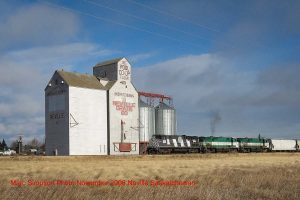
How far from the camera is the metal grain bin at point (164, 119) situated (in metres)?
93.8

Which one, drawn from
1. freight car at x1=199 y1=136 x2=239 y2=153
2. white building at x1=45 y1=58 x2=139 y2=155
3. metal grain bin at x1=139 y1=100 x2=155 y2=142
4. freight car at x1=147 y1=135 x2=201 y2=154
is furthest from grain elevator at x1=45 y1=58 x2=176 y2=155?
freight car at x1=199 y1=136 x2=239 y2=153

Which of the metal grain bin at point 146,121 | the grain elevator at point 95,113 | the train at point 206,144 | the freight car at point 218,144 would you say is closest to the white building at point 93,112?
the grain elevator at point 95,113

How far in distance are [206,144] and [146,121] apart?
1392cm

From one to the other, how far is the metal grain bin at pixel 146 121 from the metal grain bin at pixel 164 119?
192 cm

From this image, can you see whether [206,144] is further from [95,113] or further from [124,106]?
[95,113]

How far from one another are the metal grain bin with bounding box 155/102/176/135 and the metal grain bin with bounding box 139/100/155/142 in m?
1.92

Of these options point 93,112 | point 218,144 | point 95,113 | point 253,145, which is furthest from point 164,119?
point 93,112

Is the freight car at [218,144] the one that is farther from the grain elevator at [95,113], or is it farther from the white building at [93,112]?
the white building at [93,112]

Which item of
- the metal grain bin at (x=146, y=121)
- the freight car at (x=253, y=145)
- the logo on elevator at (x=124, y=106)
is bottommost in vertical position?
the freight car at (x=253, y=145)

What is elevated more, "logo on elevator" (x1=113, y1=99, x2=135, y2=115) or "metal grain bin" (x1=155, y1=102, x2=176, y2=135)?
"logo on elevator" (x1=113, y1=99, x2=135, y2=115)

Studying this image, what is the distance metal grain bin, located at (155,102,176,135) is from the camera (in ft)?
308

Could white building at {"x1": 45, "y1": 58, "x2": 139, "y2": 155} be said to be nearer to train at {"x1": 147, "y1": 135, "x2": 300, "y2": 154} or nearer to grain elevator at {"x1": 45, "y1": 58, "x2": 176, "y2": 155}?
grain elevator at {"x1": 45, "y1": 58, "x2": 176, "y2": 155}

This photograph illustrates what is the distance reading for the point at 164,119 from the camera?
94.9 meters

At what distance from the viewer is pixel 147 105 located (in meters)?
91.9
